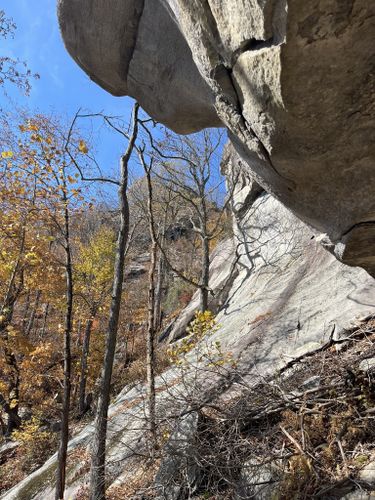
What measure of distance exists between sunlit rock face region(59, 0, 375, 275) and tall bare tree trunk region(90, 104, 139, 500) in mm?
3704

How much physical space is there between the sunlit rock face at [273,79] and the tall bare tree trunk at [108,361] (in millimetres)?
3704

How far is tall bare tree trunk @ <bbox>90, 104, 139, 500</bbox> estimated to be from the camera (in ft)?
19.7

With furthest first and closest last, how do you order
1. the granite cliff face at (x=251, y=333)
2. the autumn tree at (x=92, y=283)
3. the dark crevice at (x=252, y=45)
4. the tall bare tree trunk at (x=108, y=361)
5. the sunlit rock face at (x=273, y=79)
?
the autumn tree at (x=92, y=283), the tall bare tree trunk at (x=108, y=361), the granite cliff face at (x=251, y=333), the dark crevice at (x=252, y=45), the sunlit rock face at (x=273, y=79)

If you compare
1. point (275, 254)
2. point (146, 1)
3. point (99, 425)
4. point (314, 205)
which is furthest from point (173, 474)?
point (275, 254)

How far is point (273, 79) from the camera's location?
216 centimetres

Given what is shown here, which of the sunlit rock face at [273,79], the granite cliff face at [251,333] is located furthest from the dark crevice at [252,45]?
the granite cliff face at [251,333]

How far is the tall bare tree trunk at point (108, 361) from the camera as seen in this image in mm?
6020

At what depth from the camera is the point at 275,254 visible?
543 inches

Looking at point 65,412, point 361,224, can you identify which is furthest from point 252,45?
point 65,412

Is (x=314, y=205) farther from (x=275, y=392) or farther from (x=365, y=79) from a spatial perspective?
(x=275, y=392)

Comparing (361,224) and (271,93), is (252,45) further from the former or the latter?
(361,224)

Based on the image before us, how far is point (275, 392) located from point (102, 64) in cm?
451

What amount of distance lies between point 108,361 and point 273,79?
20.3ft

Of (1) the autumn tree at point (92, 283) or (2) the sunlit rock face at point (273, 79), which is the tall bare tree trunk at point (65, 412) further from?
(2) the sunlit rock face at point (273, 79)
